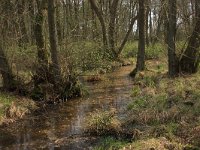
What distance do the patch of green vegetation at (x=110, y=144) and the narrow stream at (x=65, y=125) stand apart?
1.06 feet

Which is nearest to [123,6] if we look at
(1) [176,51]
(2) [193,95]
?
(1) [176,51]

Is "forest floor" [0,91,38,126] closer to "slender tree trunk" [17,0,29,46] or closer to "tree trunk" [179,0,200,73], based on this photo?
"slender tree trunk" [17,0,29,46]

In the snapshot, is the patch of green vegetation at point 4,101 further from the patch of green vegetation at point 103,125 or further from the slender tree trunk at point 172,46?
the slender tree trunk at point 172,46

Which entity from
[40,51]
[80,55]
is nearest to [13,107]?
[40,51]

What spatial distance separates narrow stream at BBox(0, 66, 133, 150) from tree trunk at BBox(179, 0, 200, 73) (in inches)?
104

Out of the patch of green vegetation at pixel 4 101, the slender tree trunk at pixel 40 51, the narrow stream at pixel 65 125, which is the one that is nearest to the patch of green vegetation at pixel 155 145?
the narrow stream at pixel 65 125

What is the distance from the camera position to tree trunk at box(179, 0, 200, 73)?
15797 millimetres

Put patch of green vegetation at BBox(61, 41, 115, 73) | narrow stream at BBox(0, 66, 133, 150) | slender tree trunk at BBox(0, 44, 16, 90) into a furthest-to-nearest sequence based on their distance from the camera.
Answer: patch of green vegetation at BBox(61, 41, 115, 73) → slender tree trunk at BBox(0, 44, 16, 90) → narrow stream at BBox(0, 66, 133, 150)

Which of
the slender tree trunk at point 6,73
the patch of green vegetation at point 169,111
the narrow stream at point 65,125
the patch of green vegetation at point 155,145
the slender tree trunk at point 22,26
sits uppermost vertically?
the slender tree trunk at point 22,26

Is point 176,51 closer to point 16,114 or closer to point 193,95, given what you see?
point 193,95

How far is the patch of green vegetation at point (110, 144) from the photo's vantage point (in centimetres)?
884

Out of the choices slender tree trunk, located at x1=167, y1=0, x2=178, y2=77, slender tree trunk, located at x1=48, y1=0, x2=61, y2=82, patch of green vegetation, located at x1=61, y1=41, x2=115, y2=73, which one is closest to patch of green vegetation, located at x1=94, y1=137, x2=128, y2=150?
slender tree trunk, located at x1=48, y1=0, x2=61, y2=82

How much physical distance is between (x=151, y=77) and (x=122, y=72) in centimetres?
476

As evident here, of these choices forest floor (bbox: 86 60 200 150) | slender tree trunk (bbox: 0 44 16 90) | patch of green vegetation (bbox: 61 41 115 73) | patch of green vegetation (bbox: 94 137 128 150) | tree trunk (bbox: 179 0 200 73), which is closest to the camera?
forest floor (bbox: 86 60 200 150)
